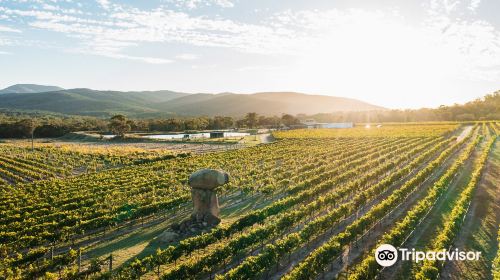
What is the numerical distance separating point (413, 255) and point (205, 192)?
14154 millimetres

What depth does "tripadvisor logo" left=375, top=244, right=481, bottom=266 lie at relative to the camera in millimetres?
18923

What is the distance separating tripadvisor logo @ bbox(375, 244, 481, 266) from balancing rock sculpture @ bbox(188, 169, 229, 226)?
38.4ft

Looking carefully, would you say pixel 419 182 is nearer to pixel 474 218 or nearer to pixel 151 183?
pixel 474 218

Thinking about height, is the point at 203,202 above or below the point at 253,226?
above

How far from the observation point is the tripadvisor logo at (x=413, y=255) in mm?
18923

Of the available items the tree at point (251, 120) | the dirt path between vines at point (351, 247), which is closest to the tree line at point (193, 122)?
the tree at point (251, 120)

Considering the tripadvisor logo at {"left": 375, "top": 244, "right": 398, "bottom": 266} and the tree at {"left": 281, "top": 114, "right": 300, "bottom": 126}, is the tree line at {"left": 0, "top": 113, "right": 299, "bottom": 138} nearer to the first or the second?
the tree at {"left": 281, "top": 114, "right": 300, "bottom": 126}

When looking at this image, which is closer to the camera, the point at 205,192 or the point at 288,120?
the point at 205,192

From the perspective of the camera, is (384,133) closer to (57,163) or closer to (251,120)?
(251,120)

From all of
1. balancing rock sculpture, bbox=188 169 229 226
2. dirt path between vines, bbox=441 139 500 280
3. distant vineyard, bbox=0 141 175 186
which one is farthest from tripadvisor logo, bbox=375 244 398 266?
distant vineyard, bbox=0 141 175 186

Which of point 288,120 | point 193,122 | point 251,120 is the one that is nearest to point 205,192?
point 193,122

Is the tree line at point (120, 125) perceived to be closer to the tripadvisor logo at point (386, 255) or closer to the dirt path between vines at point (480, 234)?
the dirt path between vines at point (480, 234)

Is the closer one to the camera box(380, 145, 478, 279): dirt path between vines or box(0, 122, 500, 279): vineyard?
box(380, 145, 478, 279): dirt path between vines

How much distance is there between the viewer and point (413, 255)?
20125 mm
